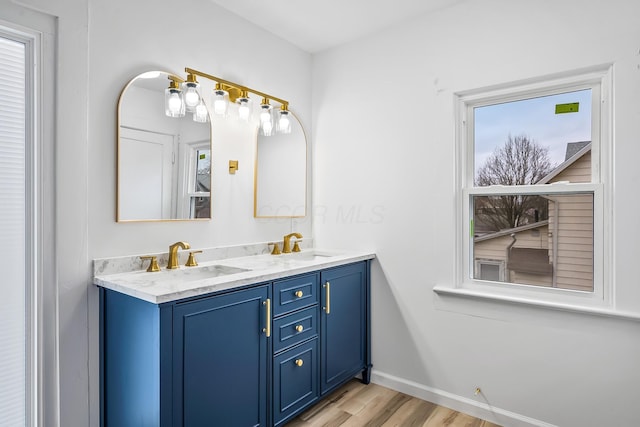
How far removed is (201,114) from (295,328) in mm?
1373

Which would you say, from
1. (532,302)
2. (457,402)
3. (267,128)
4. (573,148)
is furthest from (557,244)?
(267,128)

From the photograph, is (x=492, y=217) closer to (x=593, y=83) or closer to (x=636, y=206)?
(x=636, y=206)

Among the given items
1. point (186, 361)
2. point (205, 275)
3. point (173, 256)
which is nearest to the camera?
point (186, 361)

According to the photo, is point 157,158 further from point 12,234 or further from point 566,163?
point 566,163

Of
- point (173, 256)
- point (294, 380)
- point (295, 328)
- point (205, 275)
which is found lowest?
point (294, 380)

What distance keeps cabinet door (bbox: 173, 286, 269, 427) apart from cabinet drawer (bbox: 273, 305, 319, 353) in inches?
A: 4.0

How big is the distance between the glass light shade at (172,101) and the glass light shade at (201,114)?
0.12 m

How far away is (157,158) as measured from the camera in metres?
2.06

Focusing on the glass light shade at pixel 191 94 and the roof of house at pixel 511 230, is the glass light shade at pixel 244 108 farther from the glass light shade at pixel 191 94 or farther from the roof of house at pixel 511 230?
the roof of house at pixel 511 230

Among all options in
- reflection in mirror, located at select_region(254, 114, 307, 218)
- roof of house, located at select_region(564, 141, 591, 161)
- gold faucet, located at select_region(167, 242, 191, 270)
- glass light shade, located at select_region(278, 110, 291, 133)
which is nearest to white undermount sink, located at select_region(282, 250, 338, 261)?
reflection in mirror, located at select_region(254, 114, 307, 218)

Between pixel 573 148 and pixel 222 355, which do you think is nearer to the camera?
pixel 222 355

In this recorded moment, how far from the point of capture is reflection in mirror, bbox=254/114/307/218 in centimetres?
266

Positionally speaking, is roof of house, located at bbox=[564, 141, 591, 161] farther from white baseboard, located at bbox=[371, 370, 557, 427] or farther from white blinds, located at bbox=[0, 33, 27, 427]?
white blinds, located at bbox=[0, 33, 27, 427]

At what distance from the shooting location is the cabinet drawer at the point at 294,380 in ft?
6.55
